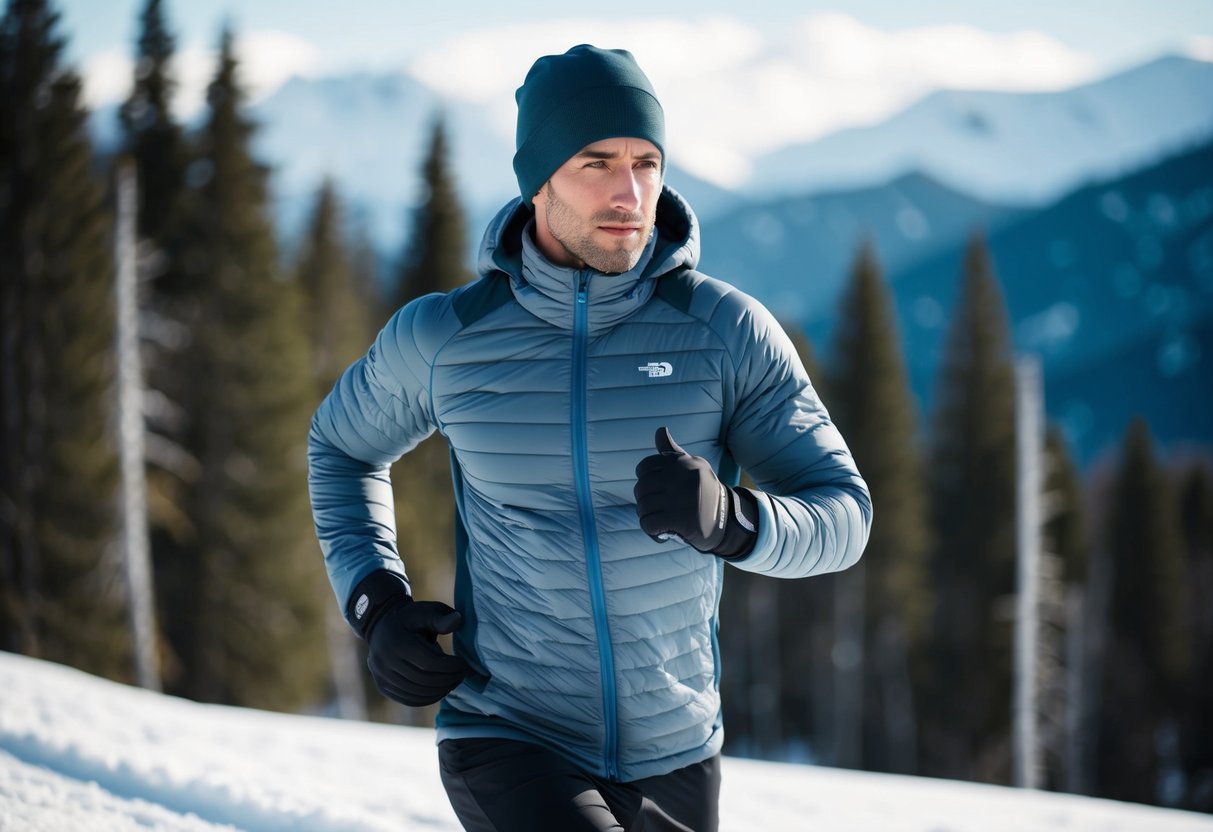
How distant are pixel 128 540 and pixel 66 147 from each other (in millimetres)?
6388

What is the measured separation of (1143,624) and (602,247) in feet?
100

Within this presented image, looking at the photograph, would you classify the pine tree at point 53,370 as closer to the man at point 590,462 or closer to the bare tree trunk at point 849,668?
the man at point 590,462

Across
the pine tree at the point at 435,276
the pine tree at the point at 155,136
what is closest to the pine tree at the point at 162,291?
the pine tree at the point at 155,136

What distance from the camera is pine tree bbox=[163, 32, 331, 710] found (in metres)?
17.3

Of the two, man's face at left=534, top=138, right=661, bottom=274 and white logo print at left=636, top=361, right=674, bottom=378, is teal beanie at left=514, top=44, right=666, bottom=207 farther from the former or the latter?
white logo print at left=636, top=361, right=674, bottom=378

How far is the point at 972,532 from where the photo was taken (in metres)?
26.3

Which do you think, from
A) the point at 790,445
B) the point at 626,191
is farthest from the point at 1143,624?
the point at 626,191

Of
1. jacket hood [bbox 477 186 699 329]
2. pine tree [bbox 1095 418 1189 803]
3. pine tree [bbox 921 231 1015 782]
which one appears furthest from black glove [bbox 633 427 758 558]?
pine tree [bbox 1095 418 1189 803]

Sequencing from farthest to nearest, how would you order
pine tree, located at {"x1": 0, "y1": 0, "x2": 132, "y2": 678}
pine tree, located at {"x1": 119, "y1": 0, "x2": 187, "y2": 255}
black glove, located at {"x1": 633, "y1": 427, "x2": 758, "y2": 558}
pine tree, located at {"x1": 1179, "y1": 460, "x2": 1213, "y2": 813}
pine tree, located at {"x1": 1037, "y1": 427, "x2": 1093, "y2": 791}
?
pine tree, located at {"x1": 1179, "y1": 460, "x2": 1213, "y2": 813} → pine tree, located at {"x1": 1037, "y1": 427, "x2": 1093, "y2": 791} → pine tree, located at {"x1": 119, "y1": 0, "x2": 187, "y2": 255} → pine tree, located at {"x1": 0, "y1": 0, "x2": 132, "y2": 678} → black glove, located at {"x1": 633, "y1": 427, "x2": 758, "y2": 558}

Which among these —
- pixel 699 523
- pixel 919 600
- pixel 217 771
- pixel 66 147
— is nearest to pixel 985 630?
pixel 919 600

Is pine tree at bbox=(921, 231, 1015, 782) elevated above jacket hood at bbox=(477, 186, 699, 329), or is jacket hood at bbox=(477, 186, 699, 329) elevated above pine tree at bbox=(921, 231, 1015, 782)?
jacket hood at bbox=(477, 186, 699, 329)

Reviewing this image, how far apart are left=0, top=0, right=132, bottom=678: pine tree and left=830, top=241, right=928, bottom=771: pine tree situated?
54.1 feet

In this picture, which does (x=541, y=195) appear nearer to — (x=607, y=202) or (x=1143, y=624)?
(x=607, y=202)

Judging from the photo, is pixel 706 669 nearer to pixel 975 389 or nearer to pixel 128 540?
pixel 128 540
